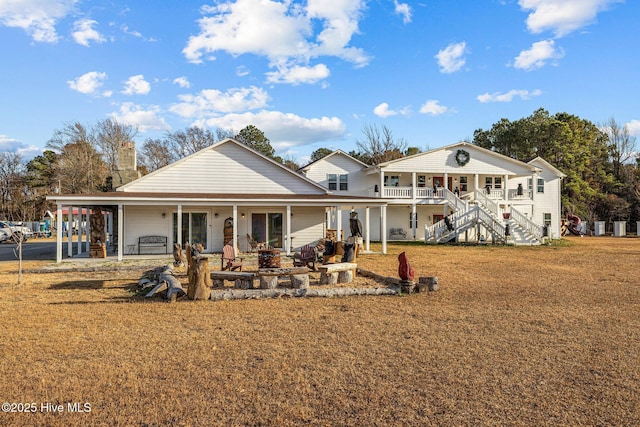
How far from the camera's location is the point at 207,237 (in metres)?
20.2

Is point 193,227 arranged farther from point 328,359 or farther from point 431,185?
point 431,185

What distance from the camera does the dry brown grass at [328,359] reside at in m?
4.05

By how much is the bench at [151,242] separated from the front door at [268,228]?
423 cm

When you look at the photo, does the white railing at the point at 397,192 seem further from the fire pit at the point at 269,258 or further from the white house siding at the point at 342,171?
the fire pit at the point at 269,258

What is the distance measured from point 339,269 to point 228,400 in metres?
7.51

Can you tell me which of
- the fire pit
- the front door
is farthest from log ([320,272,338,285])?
the front door

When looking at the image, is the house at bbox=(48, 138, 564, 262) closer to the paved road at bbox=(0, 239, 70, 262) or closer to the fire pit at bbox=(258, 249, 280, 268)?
the paved road at bbox=(0, 239, 70, 262)

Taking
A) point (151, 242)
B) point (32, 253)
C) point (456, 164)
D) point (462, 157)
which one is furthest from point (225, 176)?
point (462, 157)

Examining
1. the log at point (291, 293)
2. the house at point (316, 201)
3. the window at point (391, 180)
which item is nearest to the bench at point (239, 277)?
the log at point (291, 293)

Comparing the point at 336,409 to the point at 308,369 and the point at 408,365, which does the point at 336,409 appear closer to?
the point at 308,369

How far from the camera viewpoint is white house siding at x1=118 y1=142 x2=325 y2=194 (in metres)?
20.1

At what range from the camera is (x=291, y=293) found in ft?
32.3

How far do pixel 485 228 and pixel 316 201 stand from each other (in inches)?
534

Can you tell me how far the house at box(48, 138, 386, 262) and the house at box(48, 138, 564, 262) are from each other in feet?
0.16
